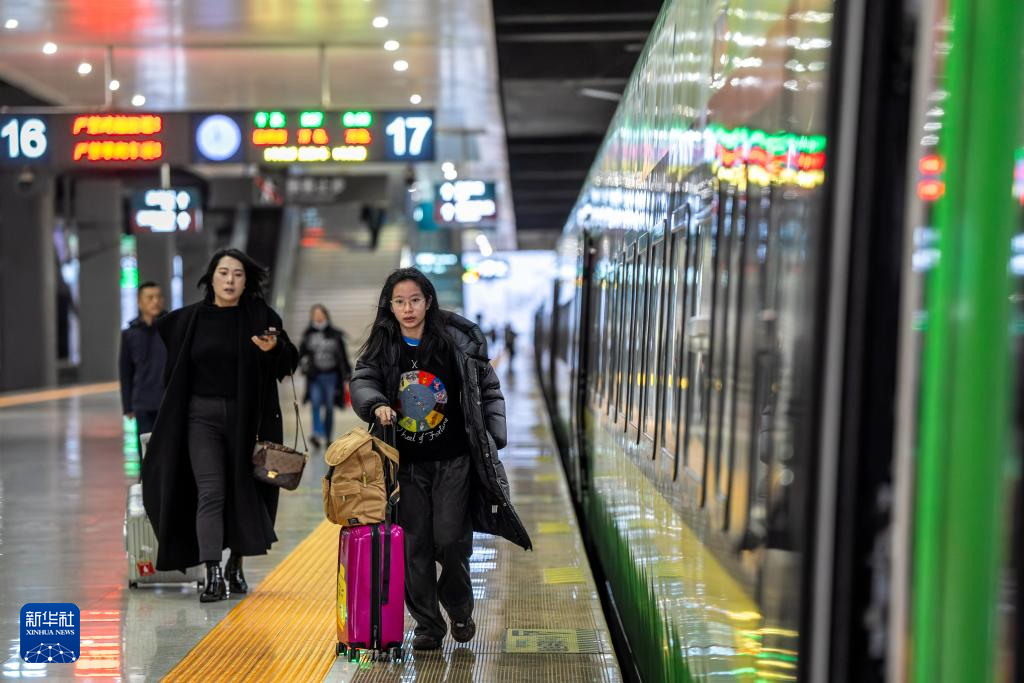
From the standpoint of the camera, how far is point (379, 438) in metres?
4.98

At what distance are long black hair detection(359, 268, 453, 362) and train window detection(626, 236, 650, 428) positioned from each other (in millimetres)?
754

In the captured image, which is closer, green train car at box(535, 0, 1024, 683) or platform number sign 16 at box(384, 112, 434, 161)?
green train car at box(535, 0, 1024, 683)

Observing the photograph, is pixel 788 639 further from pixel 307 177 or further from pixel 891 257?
pixel 307 177

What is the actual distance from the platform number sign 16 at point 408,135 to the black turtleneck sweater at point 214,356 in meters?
8.25

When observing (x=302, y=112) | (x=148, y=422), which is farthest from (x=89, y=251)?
(x=148, y=422)

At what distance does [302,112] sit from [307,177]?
9.54 metres

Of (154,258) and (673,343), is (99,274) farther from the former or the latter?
(673,343)

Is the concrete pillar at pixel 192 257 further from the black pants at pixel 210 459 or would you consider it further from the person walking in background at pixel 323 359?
the black pants at pixel 210 459

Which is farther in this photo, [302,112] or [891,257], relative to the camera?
[302,112]

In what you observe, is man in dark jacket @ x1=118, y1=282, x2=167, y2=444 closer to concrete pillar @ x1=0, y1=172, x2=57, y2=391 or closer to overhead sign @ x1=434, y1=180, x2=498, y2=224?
overhead sign @ x1=434, y1=180, x2=498, y2=224

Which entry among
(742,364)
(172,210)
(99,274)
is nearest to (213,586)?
(742,364)

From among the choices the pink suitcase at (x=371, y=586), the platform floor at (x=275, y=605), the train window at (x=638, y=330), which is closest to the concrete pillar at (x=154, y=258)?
the platform floor at (x=275, y=605)

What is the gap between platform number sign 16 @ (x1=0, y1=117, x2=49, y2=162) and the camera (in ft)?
46.2

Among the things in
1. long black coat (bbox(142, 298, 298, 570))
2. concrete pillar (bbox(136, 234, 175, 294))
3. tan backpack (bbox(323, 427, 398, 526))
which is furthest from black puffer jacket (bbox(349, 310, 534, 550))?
concrete pillar (bbox(136, 234, 175, 294))
